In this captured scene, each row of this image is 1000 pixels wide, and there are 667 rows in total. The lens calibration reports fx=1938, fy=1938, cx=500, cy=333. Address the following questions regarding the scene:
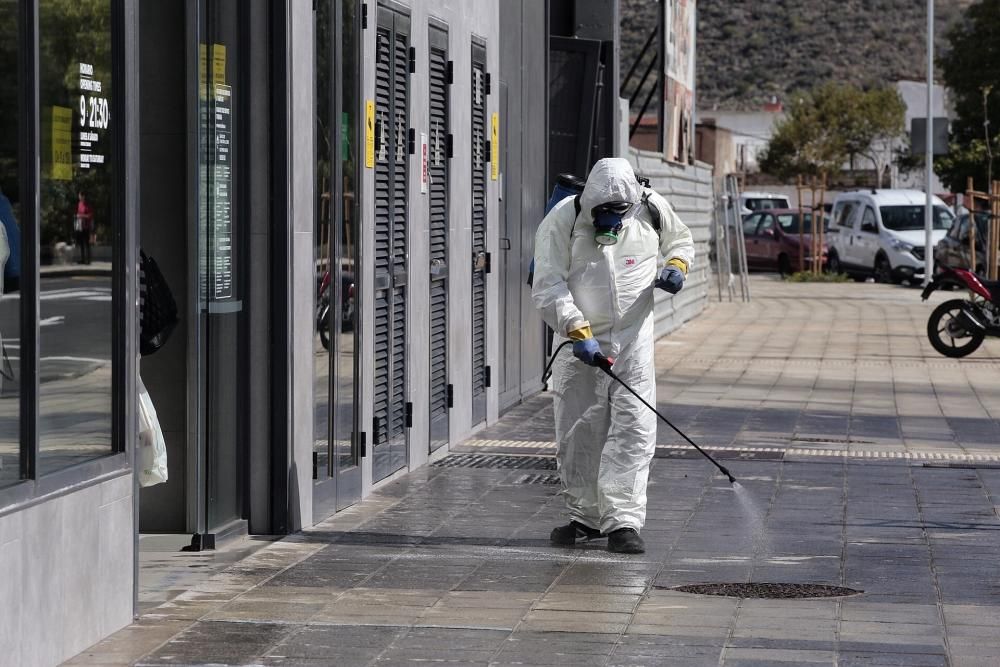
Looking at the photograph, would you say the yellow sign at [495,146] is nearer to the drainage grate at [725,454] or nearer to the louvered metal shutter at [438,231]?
the louvered metal shutter at [438,231]

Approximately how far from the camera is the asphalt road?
586cm

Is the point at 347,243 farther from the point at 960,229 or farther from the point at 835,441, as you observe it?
the point at 960,229

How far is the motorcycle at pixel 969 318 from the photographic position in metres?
20.8

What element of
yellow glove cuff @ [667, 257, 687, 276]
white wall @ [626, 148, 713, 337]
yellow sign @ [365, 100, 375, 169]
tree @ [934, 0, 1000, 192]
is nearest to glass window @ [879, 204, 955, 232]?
tree @ [934, 0, 1000, 192]

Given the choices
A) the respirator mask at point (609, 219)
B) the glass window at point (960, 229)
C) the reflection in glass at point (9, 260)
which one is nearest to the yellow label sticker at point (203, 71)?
the respirator mask at point (609, 219)

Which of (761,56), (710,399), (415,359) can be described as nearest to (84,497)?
(415,359)

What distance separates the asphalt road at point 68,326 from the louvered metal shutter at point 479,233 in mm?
6786

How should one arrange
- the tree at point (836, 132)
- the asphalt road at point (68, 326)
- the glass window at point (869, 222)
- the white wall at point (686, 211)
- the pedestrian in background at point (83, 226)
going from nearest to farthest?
the asphalt road at point (68, 326)
the pedestrian in background at point (83, 226)
the white wall at point (686, 211)
the glass window at point (869, 222)
the tree at point (836, 132)

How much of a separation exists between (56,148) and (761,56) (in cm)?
11294

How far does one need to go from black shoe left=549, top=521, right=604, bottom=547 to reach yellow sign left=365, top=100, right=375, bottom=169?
2341mm

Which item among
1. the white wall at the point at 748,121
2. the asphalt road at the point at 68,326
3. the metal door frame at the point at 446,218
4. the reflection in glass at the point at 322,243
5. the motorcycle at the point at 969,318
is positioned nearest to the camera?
the asphalt road at the point at 68,326

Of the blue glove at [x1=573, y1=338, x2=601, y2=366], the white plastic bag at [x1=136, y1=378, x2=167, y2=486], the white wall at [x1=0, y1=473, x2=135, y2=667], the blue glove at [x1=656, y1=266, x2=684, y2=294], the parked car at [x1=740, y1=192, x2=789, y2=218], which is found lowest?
the white wall at [x1=0, y1=473, x2=135, y2=667]

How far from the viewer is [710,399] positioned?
16.1 metres

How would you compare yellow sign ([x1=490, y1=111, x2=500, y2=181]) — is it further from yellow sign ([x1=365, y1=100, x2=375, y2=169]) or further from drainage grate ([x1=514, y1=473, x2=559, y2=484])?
yellow sign ([x1=365, y1=100, x2=375, y2=169])
